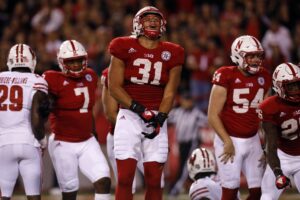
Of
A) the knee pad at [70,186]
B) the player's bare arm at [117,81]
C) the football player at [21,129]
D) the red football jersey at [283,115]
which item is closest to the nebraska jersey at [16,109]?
the football player at [21,129]

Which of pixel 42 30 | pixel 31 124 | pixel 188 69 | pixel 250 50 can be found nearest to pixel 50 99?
pixel 31 124

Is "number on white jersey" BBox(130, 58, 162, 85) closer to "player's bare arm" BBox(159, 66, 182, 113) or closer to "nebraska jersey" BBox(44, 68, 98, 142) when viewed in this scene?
"player's bare arm" BBox(159, 66, 182, 113)

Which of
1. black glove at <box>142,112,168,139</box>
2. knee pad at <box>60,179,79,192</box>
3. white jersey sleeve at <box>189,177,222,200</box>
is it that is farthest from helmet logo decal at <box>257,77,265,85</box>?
knee pad at <box>60,179,79,192</box>

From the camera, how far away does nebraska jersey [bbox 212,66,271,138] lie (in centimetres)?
1028

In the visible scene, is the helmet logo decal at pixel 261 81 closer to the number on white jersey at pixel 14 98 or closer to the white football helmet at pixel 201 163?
the white football helmet at pixel 201 163

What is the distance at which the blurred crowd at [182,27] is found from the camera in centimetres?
1627

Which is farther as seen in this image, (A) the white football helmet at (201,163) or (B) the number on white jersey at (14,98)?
(A) the white football helmet at (201,163)

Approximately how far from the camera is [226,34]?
16.6 m

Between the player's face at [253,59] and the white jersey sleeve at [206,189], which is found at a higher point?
the player's face at [253,59]

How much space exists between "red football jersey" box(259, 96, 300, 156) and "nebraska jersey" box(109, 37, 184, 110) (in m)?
1.13

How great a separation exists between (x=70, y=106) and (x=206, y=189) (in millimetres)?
1741

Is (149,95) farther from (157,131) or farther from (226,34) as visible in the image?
(226,34)

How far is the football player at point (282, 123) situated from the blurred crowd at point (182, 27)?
5906 millimetres

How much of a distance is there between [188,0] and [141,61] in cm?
940
